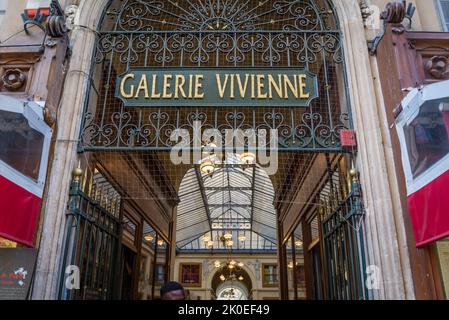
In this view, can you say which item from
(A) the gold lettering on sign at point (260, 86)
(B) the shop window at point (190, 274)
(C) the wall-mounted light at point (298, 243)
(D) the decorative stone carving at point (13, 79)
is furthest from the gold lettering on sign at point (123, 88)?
(B) the shop window at point (190, 274)

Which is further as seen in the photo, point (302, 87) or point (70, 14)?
point (70, 14)

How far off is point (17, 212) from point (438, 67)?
4.66 m

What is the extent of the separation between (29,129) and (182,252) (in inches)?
1034

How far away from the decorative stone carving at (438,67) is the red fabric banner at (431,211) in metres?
1.46

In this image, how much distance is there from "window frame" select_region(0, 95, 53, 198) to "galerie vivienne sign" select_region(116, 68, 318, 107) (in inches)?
42.7

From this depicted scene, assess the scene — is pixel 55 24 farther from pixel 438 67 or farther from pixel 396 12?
pixel 438 67

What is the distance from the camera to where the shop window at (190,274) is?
94.4 ft

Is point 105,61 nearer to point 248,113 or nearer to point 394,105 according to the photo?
point 248,113

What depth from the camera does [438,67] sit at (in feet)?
14.7

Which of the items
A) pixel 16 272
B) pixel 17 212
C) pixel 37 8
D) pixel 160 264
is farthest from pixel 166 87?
pixel 160 264

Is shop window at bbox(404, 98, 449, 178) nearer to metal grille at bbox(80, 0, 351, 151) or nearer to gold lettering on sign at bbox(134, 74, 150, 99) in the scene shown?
metal grille at bbox(80, 0, 351, 151)

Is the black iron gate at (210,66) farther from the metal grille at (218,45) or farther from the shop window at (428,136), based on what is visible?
the shop window at (428,136)

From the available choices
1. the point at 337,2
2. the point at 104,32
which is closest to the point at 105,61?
the point at 104,32
